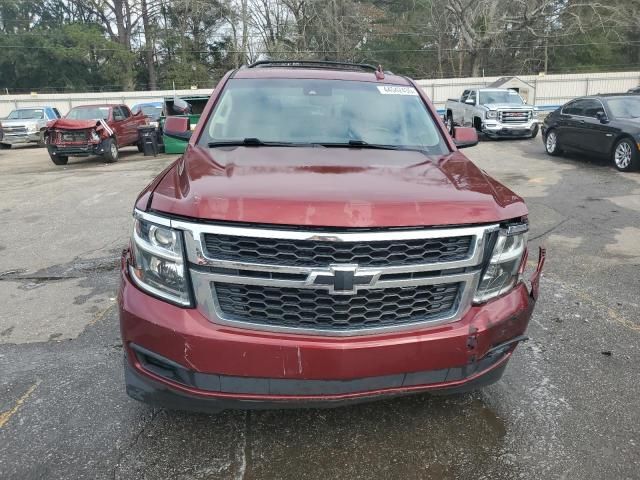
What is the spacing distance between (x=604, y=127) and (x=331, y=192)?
11.7 metres

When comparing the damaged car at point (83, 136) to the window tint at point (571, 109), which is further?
the damaged car at point (83, 136)

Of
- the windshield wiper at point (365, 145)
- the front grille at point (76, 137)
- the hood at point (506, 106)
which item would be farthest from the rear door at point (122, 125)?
the windshield wiper at point (365, 145)

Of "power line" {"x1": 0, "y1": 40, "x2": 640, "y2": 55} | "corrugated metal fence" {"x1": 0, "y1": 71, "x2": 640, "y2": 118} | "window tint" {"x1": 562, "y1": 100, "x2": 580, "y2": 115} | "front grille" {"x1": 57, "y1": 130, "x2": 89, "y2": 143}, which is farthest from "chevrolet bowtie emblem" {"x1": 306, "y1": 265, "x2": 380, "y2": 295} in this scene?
"power line" {"x1": 0, "y1": 40, "x2": 640, "y2": 55}

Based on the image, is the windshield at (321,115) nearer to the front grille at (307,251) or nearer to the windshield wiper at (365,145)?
the windshield wiper at (365,145)

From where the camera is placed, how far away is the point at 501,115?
59.5ft

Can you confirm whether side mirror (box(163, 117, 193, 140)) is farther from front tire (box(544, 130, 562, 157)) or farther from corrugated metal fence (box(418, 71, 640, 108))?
corrugated metal fence (box(418, 71, 640, 108))

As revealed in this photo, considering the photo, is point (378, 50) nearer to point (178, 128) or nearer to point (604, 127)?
point (604, 127)

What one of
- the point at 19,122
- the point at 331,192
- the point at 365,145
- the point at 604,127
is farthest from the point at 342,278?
the point at 19,122

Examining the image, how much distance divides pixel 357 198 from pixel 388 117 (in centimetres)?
170

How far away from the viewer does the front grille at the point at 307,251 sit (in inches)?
85.5

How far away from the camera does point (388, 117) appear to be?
3775mm

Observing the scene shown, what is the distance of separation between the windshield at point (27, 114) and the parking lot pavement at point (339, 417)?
821 inches

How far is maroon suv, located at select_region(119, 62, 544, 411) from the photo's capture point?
2188 millimetres

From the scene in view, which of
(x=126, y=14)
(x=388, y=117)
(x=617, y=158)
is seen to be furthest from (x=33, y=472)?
(x=126, y=14)
